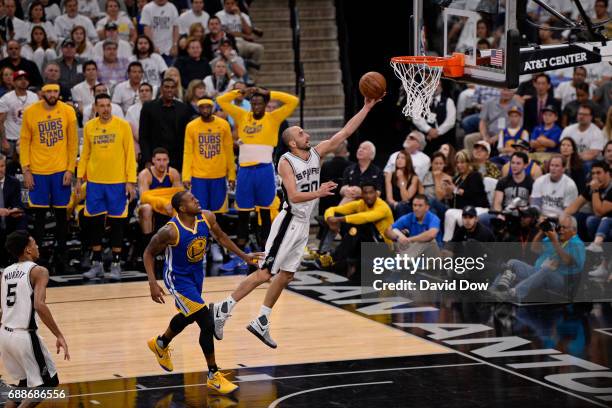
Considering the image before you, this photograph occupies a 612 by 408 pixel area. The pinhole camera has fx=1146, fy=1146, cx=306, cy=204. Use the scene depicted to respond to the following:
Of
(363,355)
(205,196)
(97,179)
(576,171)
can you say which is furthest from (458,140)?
(363,355)

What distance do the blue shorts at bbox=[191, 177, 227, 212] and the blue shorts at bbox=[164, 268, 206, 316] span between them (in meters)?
4.97

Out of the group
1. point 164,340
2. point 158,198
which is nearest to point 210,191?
point 158,198

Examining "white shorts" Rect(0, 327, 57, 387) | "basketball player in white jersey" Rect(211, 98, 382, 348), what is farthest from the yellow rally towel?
"white shorts" Rect(0, 327, 57, 387)

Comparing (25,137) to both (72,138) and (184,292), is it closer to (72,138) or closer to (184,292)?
(72,138)

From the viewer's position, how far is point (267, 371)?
9.52 meters

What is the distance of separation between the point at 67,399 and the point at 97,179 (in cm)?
504

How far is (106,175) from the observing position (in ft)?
43.9

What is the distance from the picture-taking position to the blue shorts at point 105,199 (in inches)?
529

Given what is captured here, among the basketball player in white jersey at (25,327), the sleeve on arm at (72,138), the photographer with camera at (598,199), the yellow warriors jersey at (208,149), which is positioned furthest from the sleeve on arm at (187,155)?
the basketball player in white jersey at (25,327)

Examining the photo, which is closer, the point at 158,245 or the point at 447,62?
the point at 158,245

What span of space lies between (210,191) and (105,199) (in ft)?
4.19

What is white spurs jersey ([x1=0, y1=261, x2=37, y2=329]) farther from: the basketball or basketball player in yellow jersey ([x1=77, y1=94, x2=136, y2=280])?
basketball player in yellow jersey ([x1=77, y1=94, x2=136, y2=280])

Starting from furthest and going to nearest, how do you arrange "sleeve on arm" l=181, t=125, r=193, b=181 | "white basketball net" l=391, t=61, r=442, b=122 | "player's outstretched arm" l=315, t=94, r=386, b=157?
1. "sleeve on arm" l=181, t=125, r=193, b=181
2. "white basketball net" l=391, t=61, r=442, b=122
3. "player's outstretched arm" l=315, t=94, r=386, b=157

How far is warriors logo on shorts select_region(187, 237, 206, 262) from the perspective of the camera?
8.87 m
